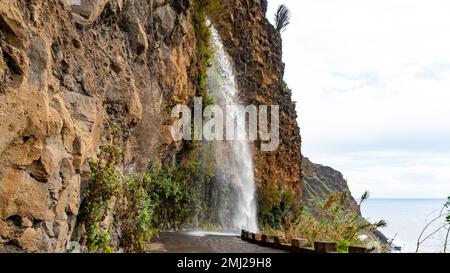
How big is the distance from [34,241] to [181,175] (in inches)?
592

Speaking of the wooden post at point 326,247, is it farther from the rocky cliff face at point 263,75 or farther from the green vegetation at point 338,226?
the rocky cliff face at point 263,75

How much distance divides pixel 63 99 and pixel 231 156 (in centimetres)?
1792

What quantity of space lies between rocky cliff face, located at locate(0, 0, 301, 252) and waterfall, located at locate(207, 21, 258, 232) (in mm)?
9002

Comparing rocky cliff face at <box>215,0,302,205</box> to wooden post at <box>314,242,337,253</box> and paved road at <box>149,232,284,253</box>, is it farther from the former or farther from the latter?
wooden post at <box>314,242,337,253</box>

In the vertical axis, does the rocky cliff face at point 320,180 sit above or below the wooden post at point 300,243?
above

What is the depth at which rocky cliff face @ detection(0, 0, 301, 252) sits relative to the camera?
4.33m

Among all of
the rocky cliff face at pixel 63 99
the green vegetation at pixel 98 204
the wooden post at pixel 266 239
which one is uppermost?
the rocky cliff face at pixel 63 99

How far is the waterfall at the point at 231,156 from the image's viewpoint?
→ 74.2ft

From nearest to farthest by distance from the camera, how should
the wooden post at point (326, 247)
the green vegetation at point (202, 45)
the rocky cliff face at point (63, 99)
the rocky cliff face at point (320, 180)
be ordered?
1. the rocky cliff face at point (63, 99)
2. the wooden post at point (326, 247)
3. the green vegetation at point (202, 45)
4. the rocky cliff face at point (320, 180)

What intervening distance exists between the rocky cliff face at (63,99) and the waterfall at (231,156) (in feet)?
29.5

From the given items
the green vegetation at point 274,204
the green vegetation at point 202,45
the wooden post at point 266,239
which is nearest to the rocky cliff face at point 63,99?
the wooden post at point 266,239

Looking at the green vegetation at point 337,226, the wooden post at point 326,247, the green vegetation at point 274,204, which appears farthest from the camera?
the green vegetation at point 274,204

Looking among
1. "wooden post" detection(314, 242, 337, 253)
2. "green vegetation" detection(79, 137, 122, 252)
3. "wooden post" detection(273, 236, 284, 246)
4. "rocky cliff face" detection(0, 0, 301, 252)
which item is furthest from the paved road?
"green vegetation" detection(79, 137, 122, 252)

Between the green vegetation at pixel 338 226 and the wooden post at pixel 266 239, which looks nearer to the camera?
the green vegetation at pixel 338 226
